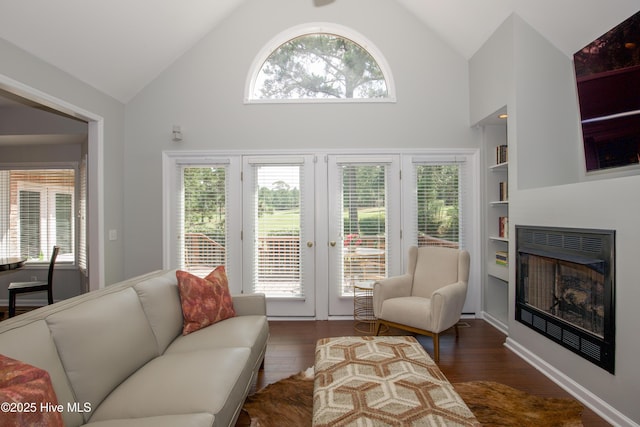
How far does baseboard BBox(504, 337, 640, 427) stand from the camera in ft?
6.79

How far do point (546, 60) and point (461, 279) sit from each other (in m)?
2.27

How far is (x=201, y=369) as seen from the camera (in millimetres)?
1789

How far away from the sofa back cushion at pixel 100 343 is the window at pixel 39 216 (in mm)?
4051

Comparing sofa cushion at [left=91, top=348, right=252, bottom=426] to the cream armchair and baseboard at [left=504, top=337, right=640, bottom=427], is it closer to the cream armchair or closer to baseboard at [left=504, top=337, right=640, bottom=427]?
the cream armchair

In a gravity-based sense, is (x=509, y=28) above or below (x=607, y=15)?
above

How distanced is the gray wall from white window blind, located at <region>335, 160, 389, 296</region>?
54.2 inches

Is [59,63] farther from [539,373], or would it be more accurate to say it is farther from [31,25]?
[539,373]

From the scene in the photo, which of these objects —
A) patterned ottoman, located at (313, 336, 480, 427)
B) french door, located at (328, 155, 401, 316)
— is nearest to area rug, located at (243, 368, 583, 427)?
patterned ottoman, located at (313, 336, 480, 427)

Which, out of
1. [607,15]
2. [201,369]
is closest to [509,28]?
[607,15]

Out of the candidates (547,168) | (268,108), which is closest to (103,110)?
(268,108)

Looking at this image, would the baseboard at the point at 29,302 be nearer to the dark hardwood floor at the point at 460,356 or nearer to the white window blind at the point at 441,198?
the dark hardwood floor at the point at 460,356

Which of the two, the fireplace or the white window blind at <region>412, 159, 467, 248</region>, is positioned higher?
the white window blind at <region>412, 159, 467, 248</region>

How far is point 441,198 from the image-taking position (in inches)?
160

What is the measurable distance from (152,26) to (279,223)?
8.21 feet
